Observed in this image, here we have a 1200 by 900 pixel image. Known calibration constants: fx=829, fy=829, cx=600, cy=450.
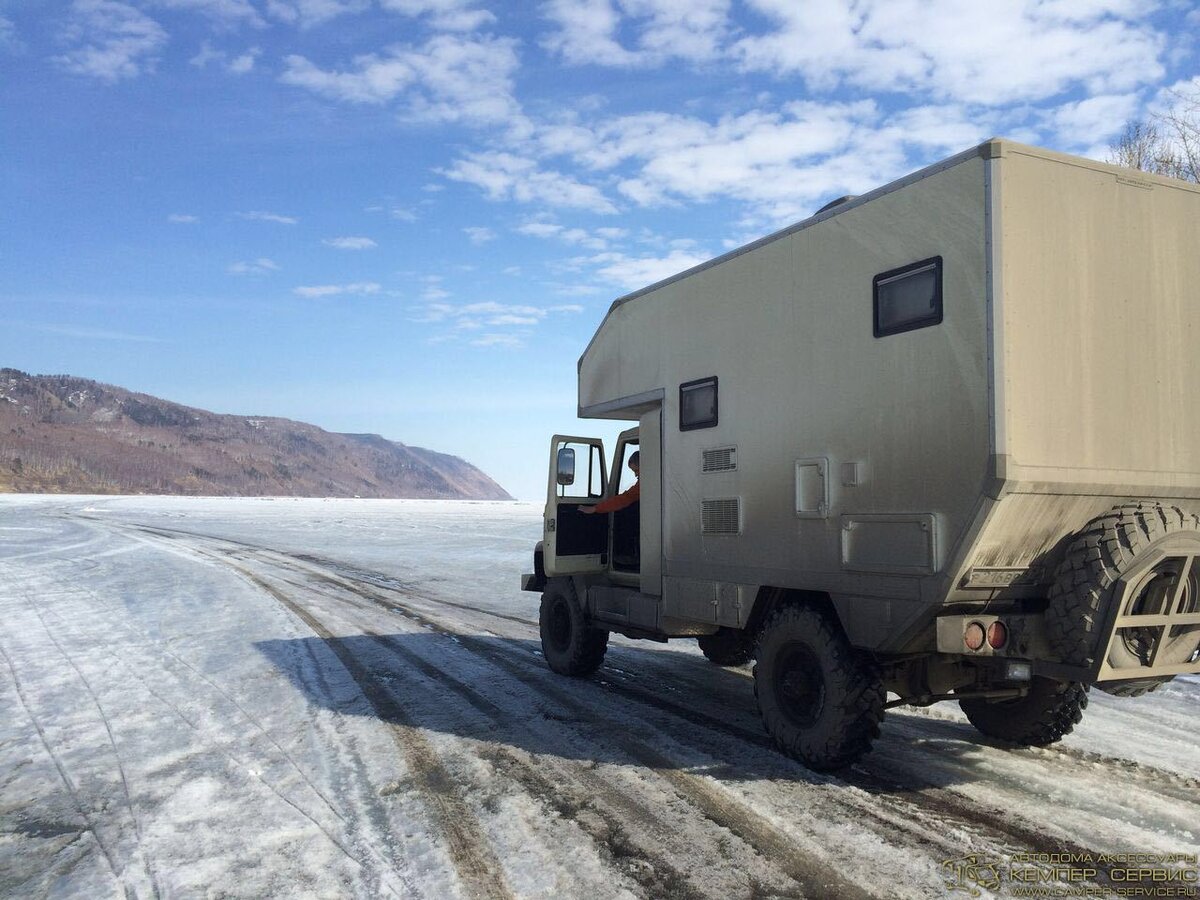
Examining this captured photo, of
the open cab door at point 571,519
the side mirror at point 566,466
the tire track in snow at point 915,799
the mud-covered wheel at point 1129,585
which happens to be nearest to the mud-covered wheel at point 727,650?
the tire track in snow at point 915,799

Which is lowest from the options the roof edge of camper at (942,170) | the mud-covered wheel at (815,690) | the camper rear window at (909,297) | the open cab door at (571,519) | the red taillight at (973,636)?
the mud-covered wheel at (815,690)

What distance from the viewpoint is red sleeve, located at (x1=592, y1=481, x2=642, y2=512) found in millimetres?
8422

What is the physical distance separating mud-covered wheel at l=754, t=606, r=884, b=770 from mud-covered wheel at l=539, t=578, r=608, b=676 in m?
2.67

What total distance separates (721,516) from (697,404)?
101 cm

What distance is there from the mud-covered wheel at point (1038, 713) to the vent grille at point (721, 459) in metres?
2.63

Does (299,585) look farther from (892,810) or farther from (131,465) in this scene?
(131,465)

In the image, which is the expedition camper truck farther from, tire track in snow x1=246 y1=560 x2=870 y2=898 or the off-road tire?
tire track in snow x1=246 y1=560 x2=870 y2=898

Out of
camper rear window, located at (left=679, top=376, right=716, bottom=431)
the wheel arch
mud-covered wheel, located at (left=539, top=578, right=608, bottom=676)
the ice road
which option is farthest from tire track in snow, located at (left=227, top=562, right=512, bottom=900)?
camper rear window, located at (left=679, top=376, right=716, bottom=431)

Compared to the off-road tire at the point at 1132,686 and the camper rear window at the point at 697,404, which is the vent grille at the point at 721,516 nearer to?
the camper rear window at the point at 697,404

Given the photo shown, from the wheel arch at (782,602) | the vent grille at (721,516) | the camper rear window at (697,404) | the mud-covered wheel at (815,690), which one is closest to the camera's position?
the mud-covered wheel at (815,690)

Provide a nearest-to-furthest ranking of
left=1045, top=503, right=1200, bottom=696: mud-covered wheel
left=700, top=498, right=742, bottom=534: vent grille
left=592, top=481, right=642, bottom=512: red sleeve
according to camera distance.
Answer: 1. left=1045, top=503, right=1200, bottom=696: mud-covered wheel
2. left=700, top=498, right=742, bottom=534: vent grille
3. left=592, top=481, right=642, bottom=512: red sleeve

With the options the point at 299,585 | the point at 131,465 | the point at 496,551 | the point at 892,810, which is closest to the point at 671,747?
the point at 892,810

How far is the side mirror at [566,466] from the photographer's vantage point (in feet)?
30.7

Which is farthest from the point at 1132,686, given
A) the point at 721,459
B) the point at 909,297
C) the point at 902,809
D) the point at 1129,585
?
the point at 721,459
